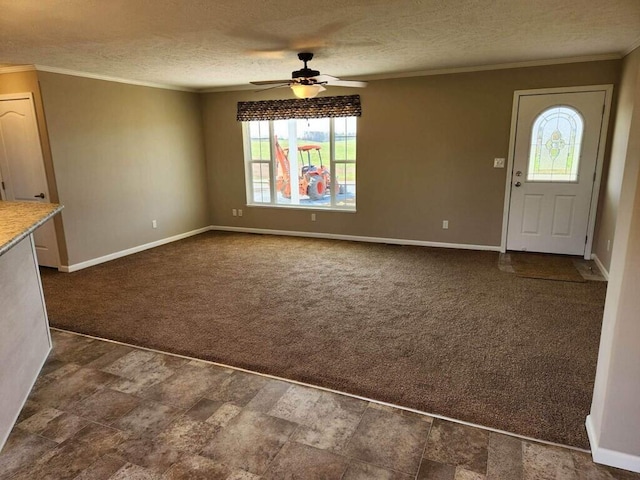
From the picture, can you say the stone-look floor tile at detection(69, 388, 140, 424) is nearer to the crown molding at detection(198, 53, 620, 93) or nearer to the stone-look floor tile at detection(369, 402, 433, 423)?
the stone-look floor tile at detection(369, 402, 433, 423)

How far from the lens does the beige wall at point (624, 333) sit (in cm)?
164

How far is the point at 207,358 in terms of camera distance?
2.85 meters

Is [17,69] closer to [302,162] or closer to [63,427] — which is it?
[302,162]

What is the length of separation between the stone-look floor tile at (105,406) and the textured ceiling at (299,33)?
2.41 meters

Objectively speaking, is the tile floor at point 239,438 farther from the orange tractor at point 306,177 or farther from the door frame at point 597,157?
the orange tractor at point 306,177

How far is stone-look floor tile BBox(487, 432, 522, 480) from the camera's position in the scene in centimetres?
180

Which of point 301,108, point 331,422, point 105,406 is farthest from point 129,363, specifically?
point 301,108

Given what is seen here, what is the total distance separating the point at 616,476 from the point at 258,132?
614cm

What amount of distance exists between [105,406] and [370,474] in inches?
61.5

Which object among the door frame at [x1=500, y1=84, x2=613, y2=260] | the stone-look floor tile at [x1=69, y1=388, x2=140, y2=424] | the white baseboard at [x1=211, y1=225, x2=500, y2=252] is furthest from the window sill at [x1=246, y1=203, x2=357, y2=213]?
the stone-look floor tile at [x1=69, y1=388, x2=140, y2=424]

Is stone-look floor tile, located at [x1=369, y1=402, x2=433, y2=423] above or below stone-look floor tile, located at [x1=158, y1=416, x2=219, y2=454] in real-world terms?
above

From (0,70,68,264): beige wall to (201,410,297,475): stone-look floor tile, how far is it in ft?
12.7

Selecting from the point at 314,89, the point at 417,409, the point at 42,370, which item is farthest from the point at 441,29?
the point at 42,370

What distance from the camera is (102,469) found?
1.88 metres
